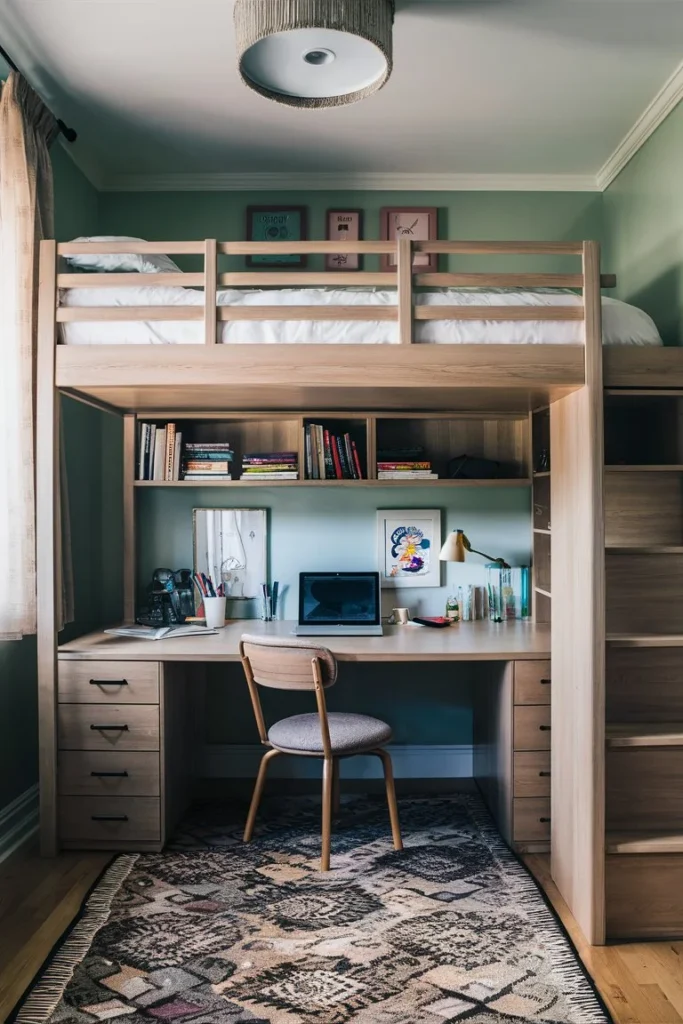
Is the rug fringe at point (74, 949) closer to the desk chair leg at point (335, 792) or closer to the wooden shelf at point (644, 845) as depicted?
the desk chair leg at point (335, 792)

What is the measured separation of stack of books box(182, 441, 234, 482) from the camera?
136 inches

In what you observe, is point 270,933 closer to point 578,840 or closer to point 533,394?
point 578,840

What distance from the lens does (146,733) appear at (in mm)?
2828

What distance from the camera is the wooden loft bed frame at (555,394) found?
232 cm

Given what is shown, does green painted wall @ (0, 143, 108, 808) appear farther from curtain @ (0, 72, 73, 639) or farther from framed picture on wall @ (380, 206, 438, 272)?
framed picture on wall @ (380, 206, 438, 272)

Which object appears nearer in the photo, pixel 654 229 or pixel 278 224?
pixel 654 229

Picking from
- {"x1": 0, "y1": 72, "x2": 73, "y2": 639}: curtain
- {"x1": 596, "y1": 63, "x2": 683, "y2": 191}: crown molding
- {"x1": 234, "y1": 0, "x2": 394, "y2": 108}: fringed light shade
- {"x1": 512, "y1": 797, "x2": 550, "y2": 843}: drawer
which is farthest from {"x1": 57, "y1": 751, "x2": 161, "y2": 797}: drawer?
{"x1": 596, "y1": 63, "x2": 683, "y2": 191}: crown molding

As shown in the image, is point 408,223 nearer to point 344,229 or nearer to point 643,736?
point 344,229

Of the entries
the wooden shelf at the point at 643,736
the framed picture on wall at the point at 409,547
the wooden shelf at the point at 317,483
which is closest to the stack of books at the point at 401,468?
the wooden shelf at the point at 317,483

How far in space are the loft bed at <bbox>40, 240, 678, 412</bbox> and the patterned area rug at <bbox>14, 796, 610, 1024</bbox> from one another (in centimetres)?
161

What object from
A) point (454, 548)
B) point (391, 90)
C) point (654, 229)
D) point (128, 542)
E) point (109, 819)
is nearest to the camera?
point (109, 819)

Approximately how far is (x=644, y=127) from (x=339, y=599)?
7.39ft

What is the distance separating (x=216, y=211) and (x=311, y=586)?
71.2 inches

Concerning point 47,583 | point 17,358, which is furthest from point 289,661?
point 17,358
